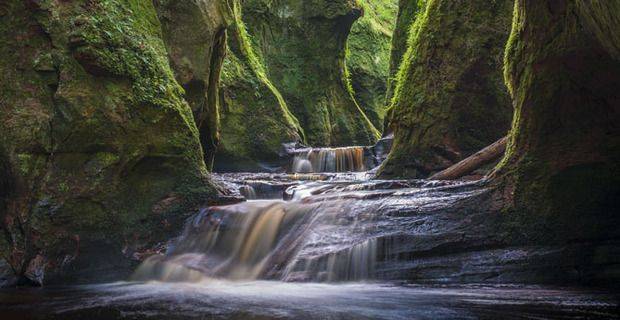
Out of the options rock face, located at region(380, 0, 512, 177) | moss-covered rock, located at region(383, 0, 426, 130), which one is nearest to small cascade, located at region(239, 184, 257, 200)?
rock face, located at region(380, 0, 512, 177)

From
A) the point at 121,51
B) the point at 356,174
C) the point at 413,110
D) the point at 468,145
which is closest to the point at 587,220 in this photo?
the point at 468,145

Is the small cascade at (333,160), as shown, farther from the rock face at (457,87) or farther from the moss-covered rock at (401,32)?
the rock face at (457,87)

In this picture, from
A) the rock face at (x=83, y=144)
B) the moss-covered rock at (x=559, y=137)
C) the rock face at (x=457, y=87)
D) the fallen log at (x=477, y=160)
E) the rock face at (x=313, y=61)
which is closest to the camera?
the moss-covered rock at (x=559, y=137)

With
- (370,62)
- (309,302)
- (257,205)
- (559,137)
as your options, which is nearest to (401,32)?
(257,205)

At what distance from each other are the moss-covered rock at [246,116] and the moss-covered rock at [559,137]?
36.6ft

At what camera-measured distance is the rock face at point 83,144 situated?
647 cm

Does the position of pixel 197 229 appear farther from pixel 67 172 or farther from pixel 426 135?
pixel 426 135

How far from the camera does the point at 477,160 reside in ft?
28.6

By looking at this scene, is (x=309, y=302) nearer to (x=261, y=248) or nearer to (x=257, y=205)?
(x=261, y=248)

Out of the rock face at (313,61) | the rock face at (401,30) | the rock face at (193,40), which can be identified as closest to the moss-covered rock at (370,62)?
the rock face at (313,61)

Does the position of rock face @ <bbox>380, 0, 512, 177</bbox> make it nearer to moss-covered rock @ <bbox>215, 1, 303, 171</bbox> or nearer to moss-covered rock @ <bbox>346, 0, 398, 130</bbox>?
moss-covered rock @ <bbox>215, 1, 303, 171</bbox>

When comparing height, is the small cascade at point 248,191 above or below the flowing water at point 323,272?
above

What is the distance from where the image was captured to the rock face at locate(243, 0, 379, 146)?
80.6 feet

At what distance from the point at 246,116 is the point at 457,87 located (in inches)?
334
